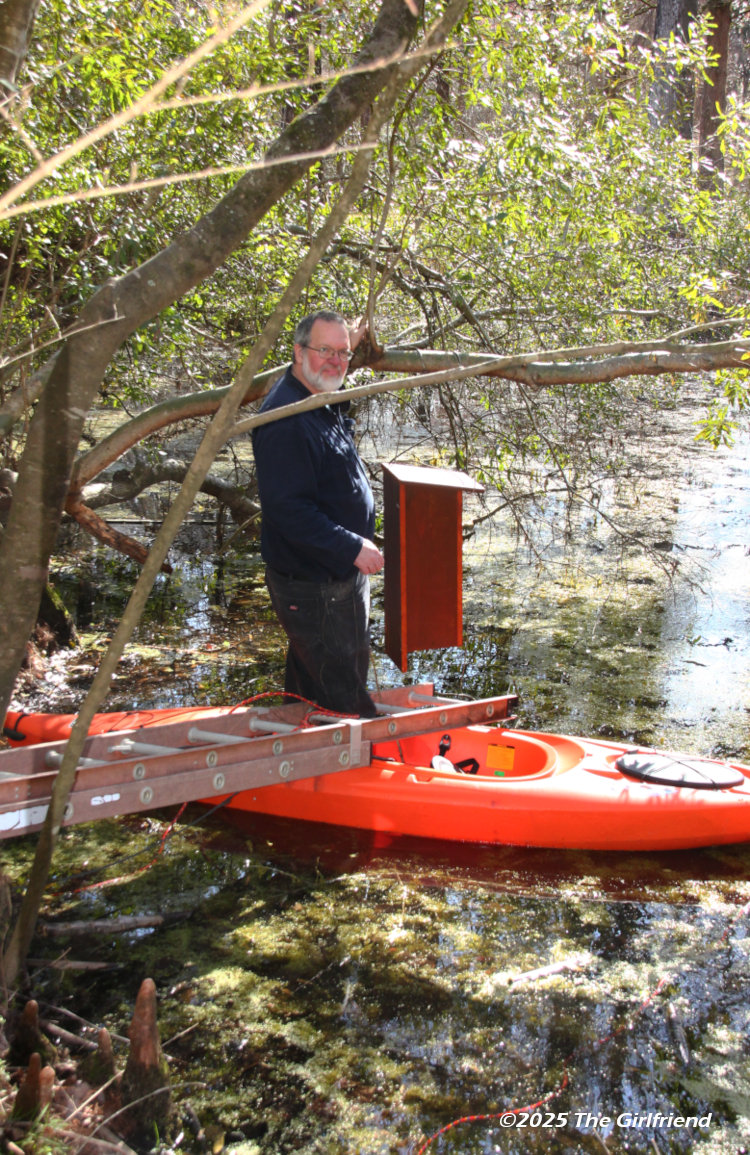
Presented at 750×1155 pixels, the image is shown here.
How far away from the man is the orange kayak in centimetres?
26

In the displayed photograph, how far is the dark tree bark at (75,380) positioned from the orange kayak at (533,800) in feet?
4.01

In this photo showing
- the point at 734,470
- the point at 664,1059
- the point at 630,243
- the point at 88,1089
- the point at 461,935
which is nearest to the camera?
the point at 88,1089

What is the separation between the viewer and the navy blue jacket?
311 centimetres

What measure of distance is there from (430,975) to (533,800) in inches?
35.5

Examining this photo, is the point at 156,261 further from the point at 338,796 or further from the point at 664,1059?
the point at 664,1059

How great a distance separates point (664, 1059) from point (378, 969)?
80 centimetres

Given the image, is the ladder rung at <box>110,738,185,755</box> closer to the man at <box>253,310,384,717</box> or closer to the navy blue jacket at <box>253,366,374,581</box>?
the man at <box>253,310,384,717</box>

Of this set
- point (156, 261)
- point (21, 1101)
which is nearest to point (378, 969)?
point (21, 1101)

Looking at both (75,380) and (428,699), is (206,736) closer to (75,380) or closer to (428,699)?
(428,699)

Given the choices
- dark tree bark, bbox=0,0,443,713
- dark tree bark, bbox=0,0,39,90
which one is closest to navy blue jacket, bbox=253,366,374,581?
dark tree bark, bbox=0,0,443,713

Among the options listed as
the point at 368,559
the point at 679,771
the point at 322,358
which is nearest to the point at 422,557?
the point at 368,559

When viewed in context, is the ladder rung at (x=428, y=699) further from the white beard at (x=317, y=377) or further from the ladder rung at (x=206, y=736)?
the white beard at (x=317, y=377)

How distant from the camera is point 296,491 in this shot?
311cm

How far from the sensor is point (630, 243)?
538 cm
